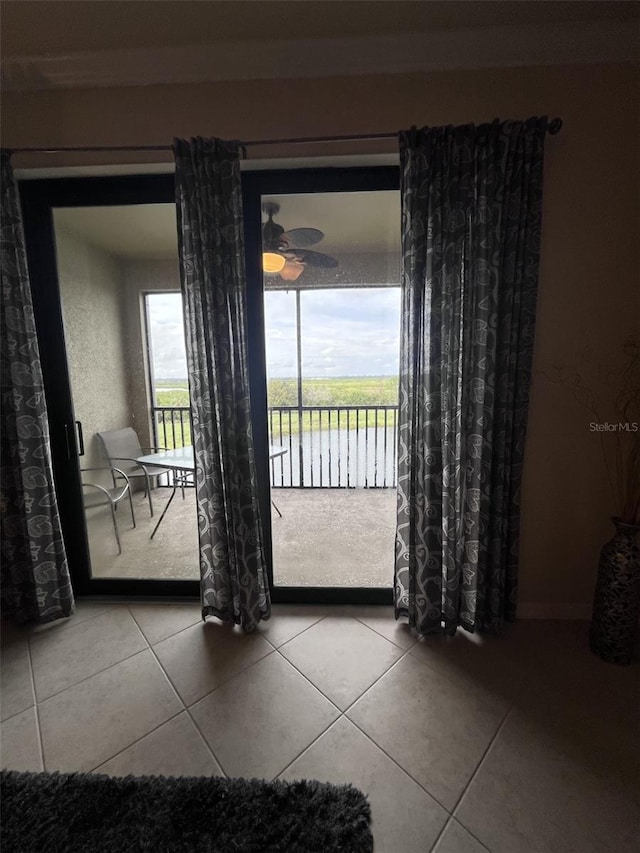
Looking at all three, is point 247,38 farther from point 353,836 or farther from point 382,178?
point 353,836

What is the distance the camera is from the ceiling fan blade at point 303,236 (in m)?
1.97

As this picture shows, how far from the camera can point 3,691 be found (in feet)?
4.82

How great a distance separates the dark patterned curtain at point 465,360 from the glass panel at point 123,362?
138 centimetres

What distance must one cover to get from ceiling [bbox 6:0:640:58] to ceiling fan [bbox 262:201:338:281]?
65 centimetres

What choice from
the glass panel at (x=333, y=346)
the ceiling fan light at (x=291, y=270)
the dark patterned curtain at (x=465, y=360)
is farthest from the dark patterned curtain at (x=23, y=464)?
the dark patterned curtain at (x=465, y=360)

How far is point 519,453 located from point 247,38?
227cm

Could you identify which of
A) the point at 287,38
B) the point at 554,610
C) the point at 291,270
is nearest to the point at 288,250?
the point at 291,270

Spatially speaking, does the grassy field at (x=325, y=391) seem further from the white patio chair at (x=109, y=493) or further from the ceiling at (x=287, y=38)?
the ceiling at (x=287, y=38)

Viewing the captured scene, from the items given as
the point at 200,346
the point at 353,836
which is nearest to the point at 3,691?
the point at 353,836

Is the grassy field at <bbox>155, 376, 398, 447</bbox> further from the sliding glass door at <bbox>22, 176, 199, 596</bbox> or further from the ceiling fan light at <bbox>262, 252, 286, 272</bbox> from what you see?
the ceiling fan light at <bbox>262, 252, 286, 272</bbox>

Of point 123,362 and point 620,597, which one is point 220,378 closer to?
point 123,362

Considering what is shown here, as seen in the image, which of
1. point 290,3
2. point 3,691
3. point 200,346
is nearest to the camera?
point 290,3

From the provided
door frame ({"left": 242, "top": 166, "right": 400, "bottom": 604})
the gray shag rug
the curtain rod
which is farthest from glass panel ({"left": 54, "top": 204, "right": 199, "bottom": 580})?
the gray shag rug

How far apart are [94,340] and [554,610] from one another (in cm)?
311
